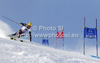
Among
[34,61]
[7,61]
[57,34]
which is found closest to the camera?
[7,61]

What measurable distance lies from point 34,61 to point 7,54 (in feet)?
3.02

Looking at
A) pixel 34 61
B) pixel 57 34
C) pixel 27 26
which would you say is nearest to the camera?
pixel 34 61

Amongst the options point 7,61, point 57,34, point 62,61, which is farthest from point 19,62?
point 57,34

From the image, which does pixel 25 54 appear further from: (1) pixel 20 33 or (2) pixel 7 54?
(1) pixel 20 33

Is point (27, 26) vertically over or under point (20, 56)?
over

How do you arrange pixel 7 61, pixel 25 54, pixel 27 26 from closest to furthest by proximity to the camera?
pixel 7 61 → pixel 25 54 → pixel 27 26

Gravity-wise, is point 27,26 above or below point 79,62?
above

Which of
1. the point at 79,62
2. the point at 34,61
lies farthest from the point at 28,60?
the point at 79,62

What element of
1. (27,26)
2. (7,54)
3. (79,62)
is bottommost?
(79,62)

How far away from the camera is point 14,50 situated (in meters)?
5.49

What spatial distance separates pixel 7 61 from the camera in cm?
441

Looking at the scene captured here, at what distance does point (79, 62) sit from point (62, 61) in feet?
2.23

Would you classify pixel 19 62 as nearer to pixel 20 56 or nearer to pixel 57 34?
pixel 20 56

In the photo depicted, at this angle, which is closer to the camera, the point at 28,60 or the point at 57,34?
the point at 28,60
